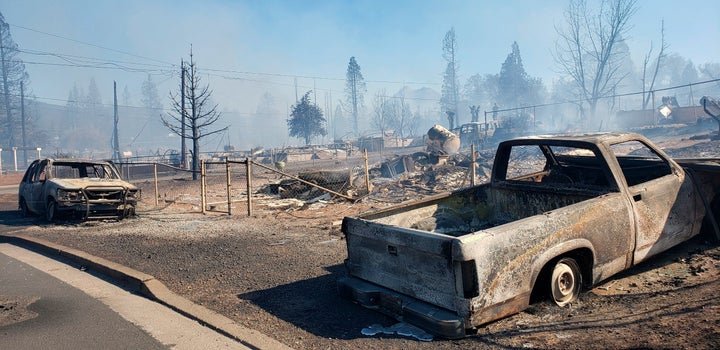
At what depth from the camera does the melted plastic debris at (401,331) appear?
12.5ft

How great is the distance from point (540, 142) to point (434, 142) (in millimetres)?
23087

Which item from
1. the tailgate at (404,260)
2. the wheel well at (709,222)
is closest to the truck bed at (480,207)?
the tailgate at (404,260)

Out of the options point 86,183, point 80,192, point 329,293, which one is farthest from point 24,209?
point 329,293

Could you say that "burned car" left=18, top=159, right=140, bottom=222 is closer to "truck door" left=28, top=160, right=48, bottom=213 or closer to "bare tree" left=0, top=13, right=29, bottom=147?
"truck door" left=28, top=160, right=48, bottom=213

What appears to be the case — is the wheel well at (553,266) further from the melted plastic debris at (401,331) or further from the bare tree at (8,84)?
the bare tree at (8,84)

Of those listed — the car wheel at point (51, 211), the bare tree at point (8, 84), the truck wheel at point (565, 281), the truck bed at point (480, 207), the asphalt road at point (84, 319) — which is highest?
the bare tree at point (8, 84)

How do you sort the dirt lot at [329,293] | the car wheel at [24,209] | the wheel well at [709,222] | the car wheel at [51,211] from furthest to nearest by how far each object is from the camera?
the car wheel at [24,209] < the car wheel at [51,211] < the wheel well at [709,222] < the dirt lot at [329,293]

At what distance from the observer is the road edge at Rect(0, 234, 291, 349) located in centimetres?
399

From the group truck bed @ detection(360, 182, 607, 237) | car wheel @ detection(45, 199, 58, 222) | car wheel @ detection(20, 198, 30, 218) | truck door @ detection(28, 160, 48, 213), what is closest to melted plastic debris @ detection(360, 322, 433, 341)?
truck bed @ detection(360, 182, 607, 237)

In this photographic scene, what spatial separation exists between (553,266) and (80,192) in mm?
10374

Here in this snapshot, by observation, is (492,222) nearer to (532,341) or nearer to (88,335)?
(532,341)

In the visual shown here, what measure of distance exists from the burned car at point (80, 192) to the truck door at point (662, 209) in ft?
34.8

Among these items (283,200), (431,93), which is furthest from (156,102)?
(283,200)

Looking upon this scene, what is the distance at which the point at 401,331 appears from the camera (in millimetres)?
3928
